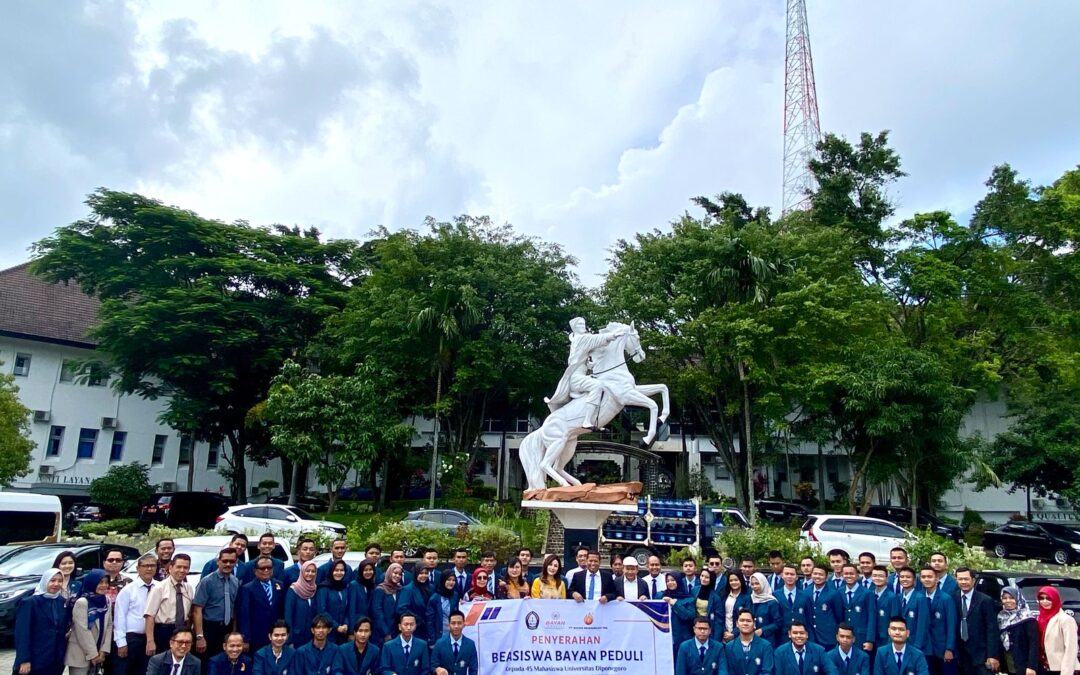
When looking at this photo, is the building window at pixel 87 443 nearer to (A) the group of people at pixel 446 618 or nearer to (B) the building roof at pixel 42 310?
(B) the building roof at pixel 42 310

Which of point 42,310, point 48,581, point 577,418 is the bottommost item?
point 48,581

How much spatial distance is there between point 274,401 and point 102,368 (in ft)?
32.7

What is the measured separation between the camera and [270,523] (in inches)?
690

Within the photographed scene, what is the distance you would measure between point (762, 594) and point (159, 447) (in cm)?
3426

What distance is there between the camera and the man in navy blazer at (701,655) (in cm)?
618

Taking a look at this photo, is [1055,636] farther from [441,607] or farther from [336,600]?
[336,600]

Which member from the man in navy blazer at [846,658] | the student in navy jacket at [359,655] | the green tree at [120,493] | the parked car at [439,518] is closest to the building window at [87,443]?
the green tree at [120,493]

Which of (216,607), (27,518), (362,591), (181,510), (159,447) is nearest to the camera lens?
(216,607)

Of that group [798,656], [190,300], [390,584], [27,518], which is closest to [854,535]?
[798,656]

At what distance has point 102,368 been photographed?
93.7 feet

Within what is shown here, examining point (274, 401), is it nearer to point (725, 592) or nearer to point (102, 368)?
point (102, 368)

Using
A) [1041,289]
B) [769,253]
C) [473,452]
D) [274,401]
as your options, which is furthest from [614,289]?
[1041,289]

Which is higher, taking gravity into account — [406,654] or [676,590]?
[676,590]

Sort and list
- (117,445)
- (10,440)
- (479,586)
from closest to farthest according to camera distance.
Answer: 1. (479,586)
2. (10,440)
3. (117,445)
